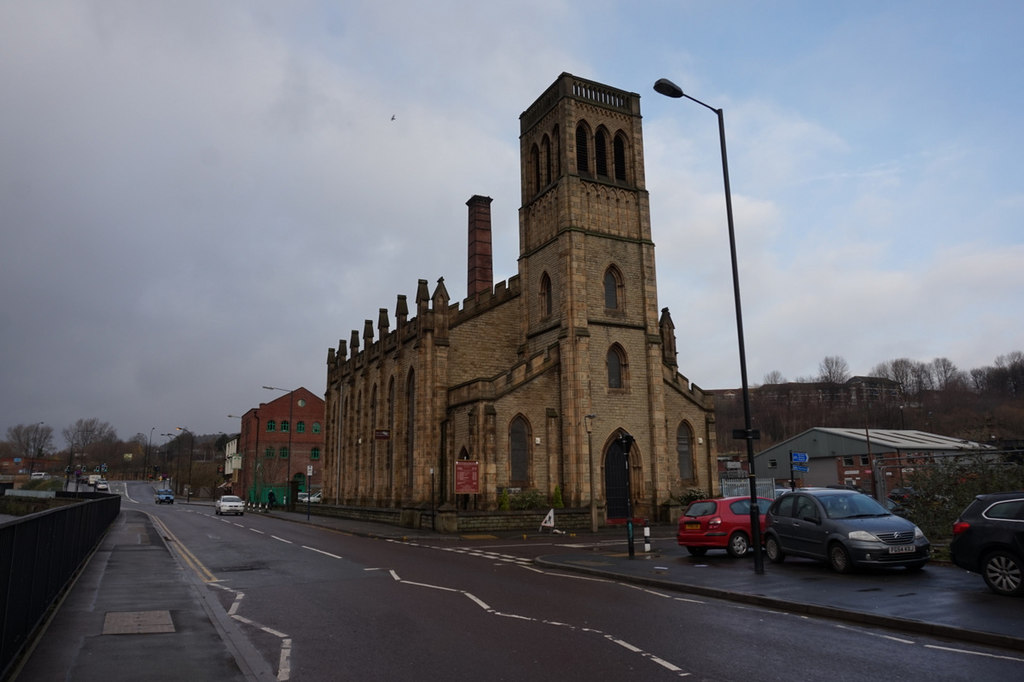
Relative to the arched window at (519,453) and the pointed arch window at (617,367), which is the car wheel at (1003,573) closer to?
the arched window at (519,453)

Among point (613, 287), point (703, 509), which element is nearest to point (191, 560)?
point (703, 509)

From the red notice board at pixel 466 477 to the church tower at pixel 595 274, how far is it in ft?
15.6

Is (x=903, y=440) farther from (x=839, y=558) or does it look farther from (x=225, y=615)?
(x=225, y=615)

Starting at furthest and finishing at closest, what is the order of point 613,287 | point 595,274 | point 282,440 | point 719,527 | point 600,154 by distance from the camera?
point 282,440
point 600,154
point 613,287
point 595,274
point 719,527

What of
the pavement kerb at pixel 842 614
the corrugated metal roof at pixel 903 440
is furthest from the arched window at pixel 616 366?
the corrugated metal roof at pixel 903 440

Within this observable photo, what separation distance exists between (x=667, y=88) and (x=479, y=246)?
3012 centimetres

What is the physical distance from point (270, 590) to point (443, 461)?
2192cm

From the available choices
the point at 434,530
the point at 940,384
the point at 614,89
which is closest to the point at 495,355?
the point at 434,530

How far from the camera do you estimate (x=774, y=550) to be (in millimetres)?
15547

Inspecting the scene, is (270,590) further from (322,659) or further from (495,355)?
(495,355)

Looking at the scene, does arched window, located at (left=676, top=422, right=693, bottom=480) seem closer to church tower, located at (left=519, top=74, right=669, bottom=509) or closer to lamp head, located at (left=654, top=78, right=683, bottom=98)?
church tower, located at (left=519, top=74, right=669, bottom=509)

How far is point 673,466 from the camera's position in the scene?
116ft

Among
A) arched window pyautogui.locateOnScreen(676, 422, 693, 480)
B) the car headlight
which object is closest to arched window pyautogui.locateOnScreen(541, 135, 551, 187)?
arched window pyautogui.locateOnScreen(676, 422, 693, 480)

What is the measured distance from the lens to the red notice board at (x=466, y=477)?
97.8 feet
